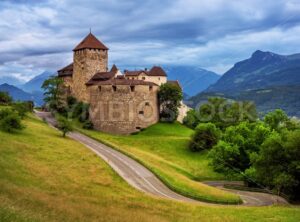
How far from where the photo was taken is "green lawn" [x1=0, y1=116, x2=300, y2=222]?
2378 centimetres

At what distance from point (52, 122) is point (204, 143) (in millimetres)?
29421

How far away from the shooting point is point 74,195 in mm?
33000

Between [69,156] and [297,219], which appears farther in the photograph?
[69,156]

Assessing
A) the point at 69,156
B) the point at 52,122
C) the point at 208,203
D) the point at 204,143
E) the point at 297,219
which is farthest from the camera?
the point at 52,122

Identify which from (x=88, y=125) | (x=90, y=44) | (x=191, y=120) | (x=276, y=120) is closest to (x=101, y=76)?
(x=90, y=44)

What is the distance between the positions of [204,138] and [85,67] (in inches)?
1276

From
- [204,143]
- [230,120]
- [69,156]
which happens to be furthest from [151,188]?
[230,120]

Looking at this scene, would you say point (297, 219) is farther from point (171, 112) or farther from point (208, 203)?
point (171, 112)

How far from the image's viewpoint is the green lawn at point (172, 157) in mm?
47781

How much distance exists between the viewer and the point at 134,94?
84375 millimetres

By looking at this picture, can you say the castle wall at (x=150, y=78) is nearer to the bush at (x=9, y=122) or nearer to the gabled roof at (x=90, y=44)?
the gabled roof at (x=90, y=44)

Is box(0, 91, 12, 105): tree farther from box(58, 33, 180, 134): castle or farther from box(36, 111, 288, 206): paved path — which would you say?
box(36, 111, 288, 206): paved path

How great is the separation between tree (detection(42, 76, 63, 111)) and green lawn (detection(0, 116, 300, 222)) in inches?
1324

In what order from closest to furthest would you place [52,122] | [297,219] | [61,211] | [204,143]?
1. [61,211]
2. [297,219]
3. [204,143]
4. [52,122]
